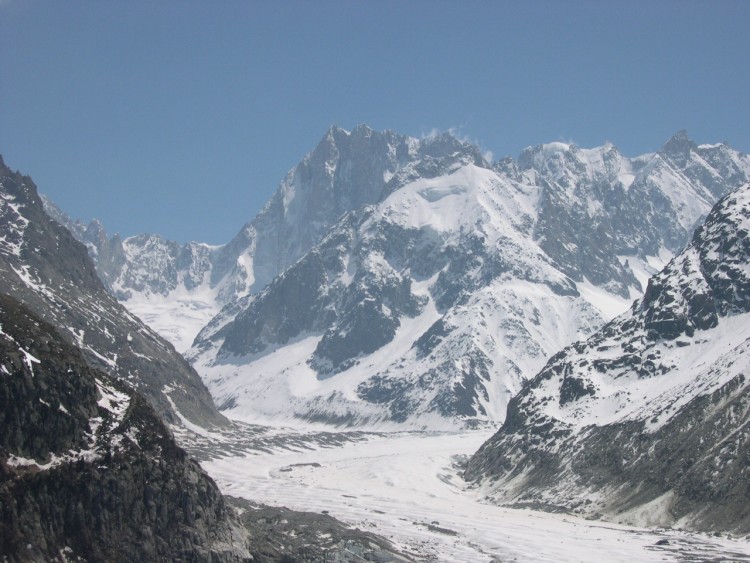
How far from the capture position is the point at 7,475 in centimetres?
13488

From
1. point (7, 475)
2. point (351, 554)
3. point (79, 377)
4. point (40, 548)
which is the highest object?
point (79, 377)

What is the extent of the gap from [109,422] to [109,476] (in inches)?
446

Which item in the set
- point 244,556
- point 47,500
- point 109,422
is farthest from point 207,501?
point 47,500

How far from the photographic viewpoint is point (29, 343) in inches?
6107

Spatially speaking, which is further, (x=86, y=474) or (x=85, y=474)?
(x=86, y=474)

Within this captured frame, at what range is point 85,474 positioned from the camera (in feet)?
472

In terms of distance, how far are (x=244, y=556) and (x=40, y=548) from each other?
3866 centimetres

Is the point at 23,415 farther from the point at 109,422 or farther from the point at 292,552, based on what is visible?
the point at 292,552

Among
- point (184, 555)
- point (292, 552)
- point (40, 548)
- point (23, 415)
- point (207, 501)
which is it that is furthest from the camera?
point (292, 552)

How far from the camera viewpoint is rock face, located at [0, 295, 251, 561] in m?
136

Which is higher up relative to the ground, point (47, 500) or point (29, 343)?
point (29, 343)

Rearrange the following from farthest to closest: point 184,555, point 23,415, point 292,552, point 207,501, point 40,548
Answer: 1. point 292,552
2. point 207,501
3. point 184,555
4. point 23,415
5. point 40,548

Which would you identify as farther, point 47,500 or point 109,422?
point 109,422

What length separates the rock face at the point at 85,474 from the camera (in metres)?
136
